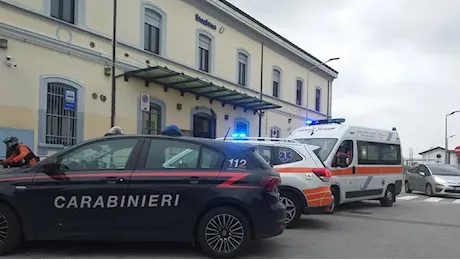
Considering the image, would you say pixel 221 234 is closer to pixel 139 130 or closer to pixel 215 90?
pixel 139 130

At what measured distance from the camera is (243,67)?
2358 centimetres

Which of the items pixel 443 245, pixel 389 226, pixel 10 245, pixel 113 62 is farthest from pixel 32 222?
pixel 113 62

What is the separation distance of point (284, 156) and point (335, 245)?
2.41 m

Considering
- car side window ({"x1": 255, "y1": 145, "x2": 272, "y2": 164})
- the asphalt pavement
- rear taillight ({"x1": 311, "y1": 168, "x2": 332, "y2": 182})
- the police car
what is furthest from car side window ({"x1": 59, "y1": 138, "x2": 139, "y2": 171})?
rear taillight ({"x1": 311, "y1": 168, "x2": 332, "y2": 182})

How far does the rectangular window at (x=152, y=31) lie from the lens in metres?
17.0

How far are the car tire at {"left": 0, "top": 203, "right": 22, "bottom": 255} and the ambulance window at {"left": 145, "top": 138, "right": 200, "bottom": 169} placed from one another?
1870mm

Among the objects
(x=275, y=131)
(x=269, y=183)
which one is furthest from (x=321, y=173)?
(x=275, y=131)

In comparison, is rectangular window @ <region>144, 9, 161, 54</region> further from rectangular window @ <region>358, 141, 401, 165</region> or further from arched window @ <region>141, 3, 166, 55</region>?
rectangular window @ <region>358, 141, 401, 165</region>

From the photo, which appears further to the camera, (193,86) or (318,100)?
(318,100)

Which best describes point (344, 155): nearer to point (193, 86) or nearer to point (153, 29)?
point (193, 86)

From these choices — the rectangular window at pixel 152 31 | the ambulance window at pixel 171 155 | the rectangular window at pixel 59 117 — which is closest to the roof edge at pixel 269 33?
the rectangular window at pixel 152 31

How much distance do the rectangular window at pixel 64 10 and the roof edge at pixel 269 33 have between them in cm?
714

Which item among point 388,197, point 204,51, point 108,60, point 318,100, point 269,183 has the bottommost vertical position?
point 388,197

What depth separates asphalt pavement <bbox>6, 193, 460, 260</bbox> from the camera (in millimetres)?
6359
